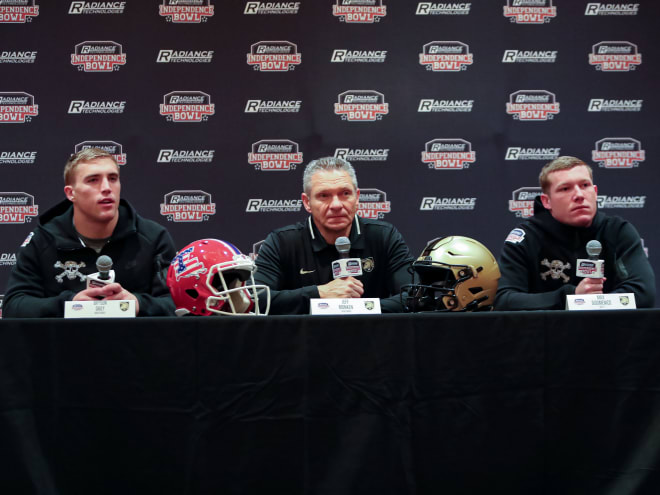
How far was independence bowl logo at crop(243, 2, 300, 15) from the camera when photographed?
16.9ft

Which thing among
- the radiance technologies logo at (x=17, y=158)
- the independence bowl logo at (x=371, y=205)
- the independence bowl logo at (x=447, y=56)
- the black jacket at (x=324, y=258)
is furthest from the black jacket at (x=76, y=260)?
the independence bowl logo at (x=447, y=56)

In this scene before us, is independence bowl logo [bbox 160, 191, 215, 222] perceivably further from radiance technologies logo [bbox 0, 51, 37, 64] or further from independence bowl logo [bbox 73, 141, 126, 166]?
radiance technologies logo [bbox 0, 51, 37, 64]

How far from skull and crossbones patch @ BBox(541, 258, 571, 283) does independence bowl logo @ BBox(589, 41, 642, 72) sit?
9.08ft

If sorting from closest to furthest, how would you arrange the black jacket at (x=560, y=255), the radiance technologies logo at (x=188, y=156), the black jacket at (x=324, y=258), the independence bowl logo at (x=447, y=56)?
the black jacket at (x=560, y=255)
the black jacket at (x=324, y=258)
the radiance technologies logo at (x=188, y=156)
the independence bowl logo at (x=447, y=56)

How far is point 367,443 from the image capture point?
6.07ft

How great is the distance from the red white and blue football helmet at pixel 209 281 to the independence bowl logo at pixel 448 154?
117 inches

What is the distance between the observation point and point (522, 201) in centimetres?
512

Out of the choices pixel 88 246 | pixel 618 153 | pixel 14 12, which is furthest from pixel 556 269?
pixel 14 12

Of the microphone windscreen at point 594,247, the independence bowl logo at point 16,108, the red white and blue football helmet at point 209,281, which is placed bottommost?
the red white and blue football helmet at point 209,281

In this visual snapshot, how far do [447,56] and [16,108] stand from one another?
3.50 metres

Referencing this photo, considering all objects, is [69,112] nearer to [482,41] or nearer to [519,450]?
[482,41]

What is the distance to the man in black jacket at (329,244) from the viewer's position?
3.14 m

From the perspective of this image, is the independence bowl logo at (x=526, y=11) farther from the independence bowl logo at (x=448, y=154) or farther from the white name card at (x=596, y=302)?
the white name card at (x=596, y=302)

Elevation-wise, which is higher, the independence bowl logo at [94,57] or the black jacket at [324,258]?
the independence bowl logo at [94,57]
